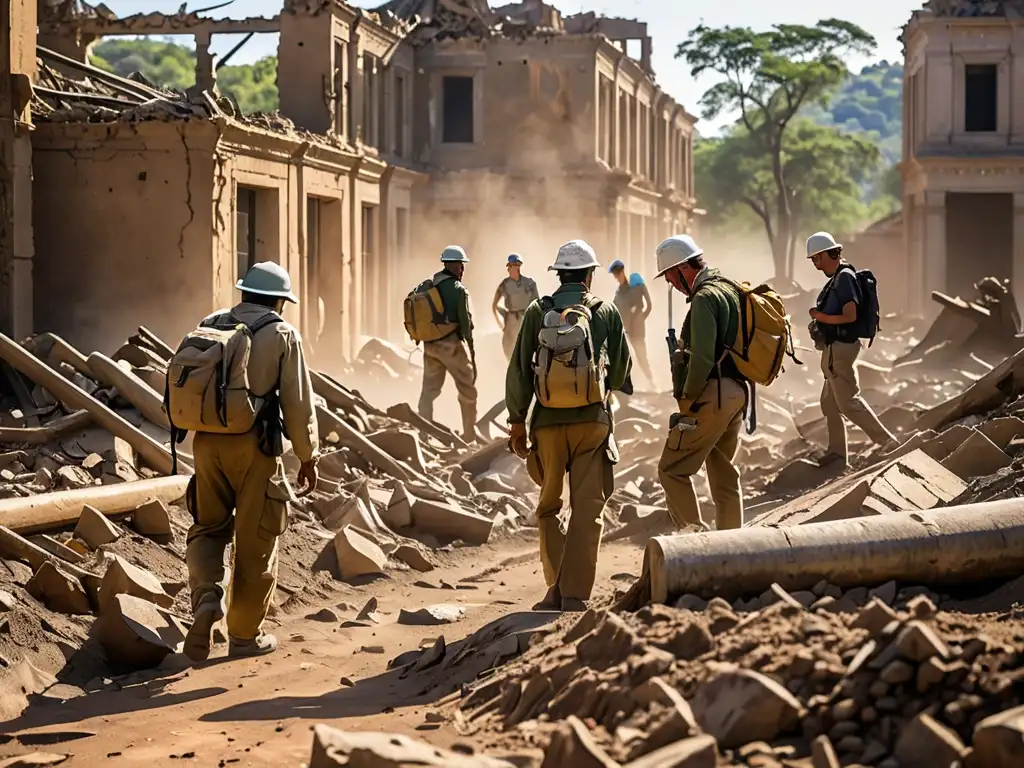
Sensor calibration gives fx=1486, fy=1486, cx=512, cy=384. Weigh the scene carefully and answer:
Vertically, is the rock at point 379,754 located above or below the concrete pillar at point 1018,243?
below

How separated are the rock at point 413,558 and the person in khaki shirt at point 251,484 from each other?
2.54 metres

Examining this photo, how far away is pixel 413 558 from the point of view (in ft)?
32.4

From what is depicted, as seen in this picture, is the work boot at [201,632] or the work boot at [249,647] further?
the work boot at [249,647]

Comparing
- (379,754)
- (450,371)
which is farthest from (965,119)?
(379,754)

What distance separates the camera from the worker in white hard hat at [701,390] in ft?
24.7

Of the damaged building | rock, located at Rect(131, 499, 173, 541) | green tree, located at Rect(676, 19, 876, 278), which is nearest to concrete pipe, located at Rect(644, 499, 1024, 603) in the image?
rock, located at Rect(131, 499, 173, 541)

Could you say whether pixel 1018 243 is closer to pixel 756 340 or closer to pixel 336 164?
pixel 336 164

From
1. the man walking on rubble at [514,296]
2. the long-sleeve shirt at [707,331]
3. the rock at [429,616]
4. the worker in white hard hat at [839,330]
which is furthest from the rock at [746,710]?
the man walking on rubble at [514,296]

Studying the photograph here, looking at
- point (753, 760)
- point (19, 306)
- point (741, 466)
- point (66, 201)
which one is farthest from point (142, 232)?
point (753, 760)

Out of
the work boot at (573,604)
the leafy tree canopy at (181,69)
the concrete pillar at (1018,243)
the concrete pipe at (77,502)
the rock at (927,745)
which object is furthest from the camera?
the leafy tree canopy at (181,69)

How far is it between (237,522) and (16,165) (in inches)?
309

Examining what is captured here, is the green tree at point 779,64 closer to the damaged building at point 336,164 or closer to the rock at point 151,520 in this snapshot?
the damaged building at point 336,164

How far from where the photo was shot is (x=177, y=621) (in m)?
7.56

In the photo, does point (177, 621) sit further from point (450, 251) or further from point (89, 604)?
point (450, 251)
